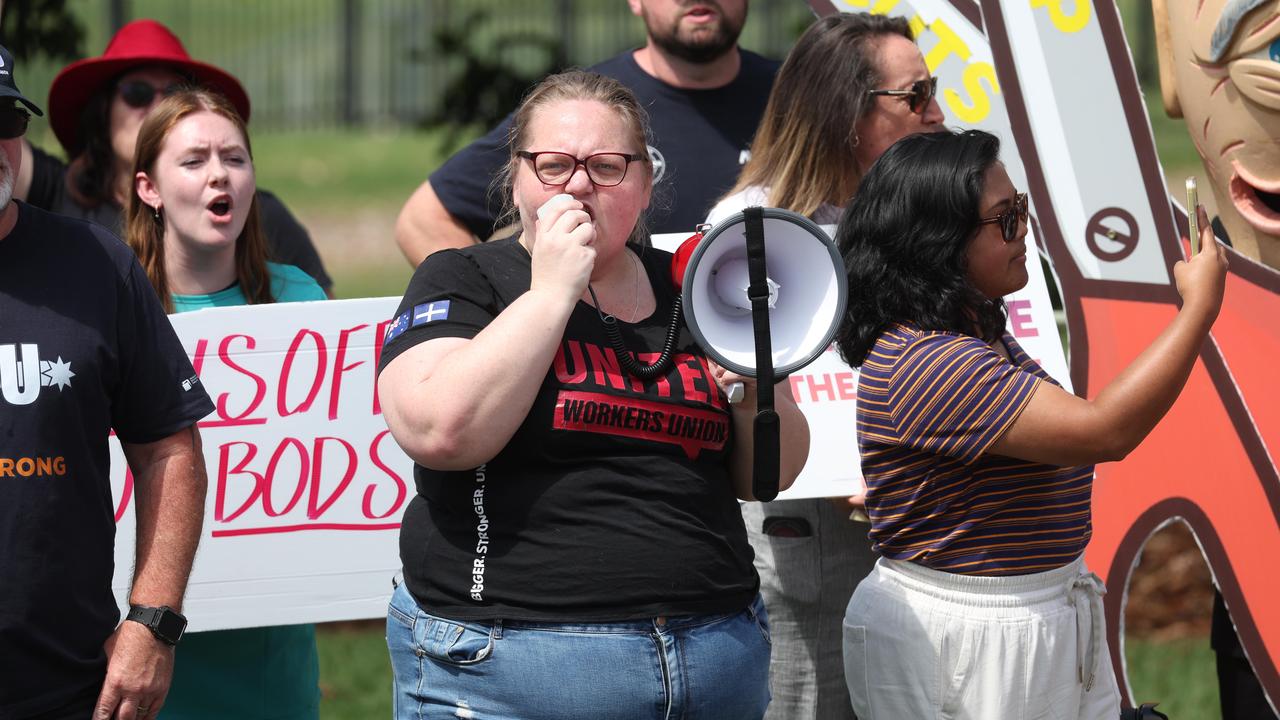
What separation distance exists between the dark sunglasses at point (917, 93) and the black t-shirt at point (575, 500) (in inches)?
50.5

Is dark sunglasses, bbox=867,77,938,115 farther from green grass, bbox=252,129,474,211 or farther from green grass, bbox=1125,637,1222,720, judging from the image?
green grass, bbox=252,129,474,211

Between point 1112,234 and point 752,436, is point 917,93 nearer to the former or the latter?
point 1112,234

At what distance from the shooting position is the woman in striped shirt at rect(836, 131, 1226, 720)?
257 cm

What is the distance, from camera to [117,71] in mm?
4203

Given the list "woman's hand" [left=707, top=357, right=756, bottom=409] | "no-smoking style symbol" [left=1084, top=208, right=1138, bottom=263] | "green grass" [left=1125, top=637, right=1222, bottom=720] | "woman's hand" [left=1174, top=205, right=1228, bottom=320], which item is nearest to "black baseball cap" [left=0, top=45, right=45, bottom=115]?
"woman's hand" [left=707, top=357, right=756, bottom=409]

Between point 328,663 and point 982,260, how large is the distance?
4039 millimetres

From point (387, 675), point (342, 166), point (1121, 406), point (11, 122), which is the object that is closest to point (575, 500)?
→ point (1121, 406)

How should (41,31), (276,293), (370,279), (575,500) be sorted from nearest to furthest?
(575,500)
(276,293)
(41,31)
(370,279)

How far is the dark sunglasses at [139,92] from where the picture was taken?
13.6 feet

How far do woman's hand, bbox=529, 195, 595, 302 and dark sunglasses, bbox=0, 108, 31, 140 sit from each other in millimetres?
929

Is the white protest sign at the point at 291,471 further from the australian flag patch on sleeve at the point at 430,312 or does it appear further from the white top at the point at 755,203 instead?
the australian flag patch on sleeve at the point at 430,312

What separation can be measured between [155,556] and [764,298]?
118 cm

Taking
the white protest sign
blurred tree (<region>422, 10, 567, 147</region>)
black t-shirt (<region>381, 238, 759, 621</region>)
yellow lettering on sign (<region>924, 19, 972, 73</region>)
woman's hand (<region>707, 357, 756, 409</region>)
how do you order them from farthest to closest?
blurred tree (<region>422, 10, 567, 147</region>) → yellow lettering on sign (<region>924, 19, 972, 73</region>) → the white protest sign → woman's hand (<region>707, 357, 756, 409</region>) → black t-shirt (<region>381, 238, 759, 621</region>)

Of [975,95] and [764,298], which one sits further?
[975,95]
